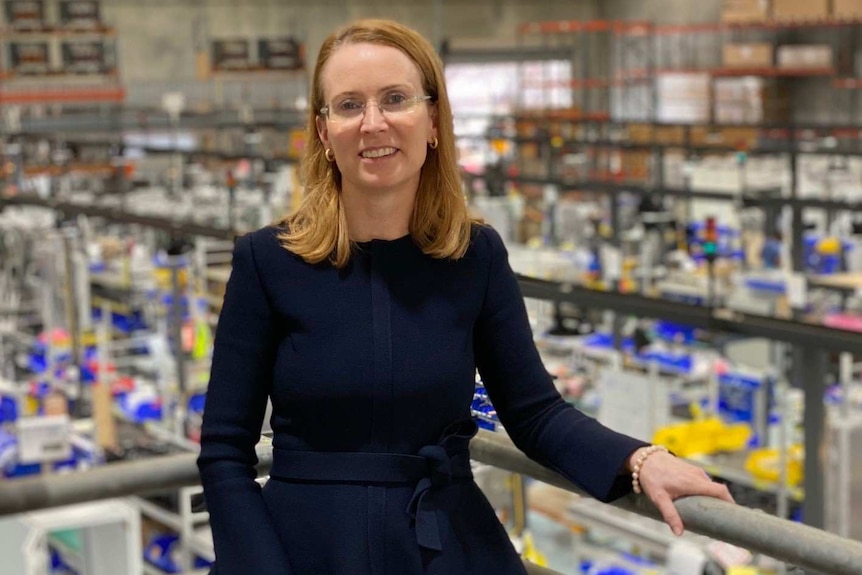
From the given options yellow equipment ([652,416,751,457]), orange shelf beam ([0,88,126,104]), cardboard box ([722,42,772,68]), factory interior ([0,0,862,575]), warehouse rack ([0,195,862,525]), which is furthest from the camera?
cardboard box ([722,42,772,68])

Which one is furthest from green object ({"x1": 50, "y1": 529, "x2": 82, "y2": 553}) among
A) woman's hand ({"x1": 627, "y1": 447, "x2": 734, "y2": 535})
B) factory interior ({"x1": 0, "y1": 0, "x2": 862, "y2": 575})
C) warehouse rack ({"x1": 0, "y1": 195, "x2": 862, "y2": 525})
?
woman's hand ({"x1": 627, "y1": 447, "x2": 734, "y2": 535})

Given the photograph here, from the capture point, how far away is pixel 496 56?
2030 centimetres

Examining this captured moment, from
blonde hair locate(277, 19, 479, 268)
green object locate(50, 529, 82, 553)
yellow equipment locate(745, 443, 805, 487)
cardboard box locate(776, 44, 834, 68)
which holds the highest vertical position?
cardboard box locate(776, 44, 834, 68)

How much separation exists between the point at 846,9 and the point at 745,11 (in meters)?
1.42

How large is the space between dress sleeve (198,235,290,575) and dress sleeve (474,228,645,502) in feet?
0.94

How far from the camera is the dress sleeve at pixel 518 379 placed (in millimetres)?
1589

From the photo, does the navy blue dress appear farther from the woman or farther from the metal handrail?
the metal handrail

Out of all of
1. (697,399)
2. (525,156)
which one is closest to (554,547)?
(697,399)

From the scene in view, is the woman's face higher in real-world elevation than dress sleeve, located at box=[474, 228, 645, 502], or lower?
higher

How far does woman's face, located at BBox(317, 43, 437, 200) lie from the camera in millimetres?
1526

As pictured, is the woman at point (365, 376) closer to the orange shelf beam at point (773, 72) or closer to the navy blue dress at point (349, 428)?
the navy blue dress at point (349, 428)

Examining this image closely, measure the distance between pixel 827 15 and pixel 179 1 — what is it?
349 inches

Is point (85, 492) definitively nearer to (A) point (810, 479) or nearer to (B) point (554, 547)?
(A) point (810, 479)

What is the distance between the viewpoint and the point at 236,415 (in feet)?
5.00
